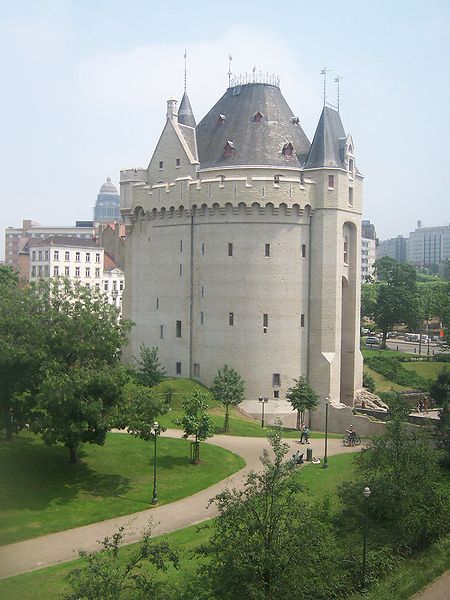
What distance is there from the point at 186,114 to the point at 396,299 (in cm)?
4557

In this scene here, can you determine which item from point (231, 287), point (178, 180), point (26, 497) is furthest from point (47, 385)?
point (178, 180)

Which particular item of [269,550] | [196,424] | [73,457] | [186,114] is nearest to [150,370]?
[196,424]

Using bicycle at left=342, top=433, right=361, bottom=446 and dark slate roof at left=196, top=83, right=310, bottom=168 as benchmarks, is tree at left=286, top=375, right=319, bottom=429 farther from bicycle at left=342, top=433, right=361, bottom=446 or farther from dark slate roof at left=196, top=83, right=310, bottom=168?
dark slate roof at left=196, top=83, right=310, bottom=168

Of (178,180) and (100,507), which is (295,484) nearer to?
(100,507)

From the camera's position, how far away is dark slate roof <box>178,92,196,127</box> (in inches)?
2685

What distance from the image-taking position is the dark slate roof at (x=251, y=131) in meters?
→ 61.0

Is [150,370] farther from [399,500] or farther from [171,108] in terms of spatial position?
[399,500]

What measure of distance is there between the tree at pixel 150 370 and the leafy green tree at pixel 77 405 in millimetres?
23698

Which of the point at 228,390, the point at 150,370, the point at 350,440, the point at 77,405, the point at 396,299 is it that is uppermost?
the point at 396,299

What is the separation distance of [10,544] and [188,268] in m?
37.1

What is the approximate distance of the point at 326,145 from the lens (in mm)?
60344

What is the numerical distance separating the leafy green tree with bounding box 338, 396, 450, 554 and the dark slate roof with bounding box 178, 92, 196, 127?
1776 inches

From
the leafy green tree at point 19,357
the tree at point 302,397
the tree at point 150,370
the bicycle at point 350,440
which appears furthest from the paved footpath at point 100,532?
the tree at point 150,370

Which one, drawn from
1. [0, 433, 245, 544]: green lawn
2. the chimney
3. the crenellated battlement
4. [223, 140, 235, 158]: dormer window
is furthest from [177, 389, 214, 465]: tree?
the chimney
